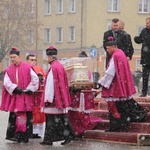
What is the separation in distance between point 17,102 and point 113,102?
6.34ft

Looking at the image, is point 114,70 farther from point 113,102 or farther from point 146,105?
point 146,105

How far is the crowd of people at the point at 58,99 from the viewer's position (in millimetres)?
14109

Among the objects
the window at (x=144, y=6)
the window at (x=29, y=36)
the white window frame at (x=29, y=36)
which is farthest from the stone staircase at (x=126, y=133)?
the window at (x=144, y=6)

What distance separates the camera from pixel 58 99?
1401cm

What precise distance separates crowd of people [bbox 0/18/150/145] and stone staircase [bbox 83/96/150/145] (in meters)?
0.14

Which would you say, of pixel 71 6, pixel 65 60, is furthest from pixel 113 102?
pixel 71 6

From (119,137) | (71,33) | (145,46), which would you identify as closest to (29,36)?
(71,33)

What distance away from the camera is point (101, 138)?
14758mm

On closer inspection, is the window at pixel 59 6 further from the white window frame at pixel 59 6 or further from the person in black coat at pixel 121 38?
the person in black coat at pixel 121 38

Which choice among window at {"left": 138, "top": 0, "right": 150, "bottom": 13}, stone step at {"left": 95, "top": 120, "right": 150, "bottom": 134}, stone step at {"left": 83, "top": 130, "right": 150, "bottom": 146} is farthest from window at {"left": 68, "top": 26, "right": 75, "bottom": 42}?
stone step at {"left": 95, "top": 120, "right": 150, "bottom": 134}

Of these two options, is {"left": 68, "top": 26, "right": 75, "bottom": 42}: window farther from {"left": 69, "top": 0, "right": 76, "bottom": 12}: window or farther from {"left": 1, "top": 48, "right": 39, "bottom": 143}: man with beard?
{"left": 1, "top": 48, "right": 39, "bottom": 143}: man with beard

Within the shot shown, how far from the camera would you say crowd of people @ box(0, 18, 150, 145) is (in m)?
14.1

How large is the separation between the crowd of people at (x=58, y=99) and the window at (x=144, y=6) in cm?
6193

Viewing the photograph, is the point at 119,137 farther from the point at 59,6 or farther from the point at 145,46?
the point at 59,6
